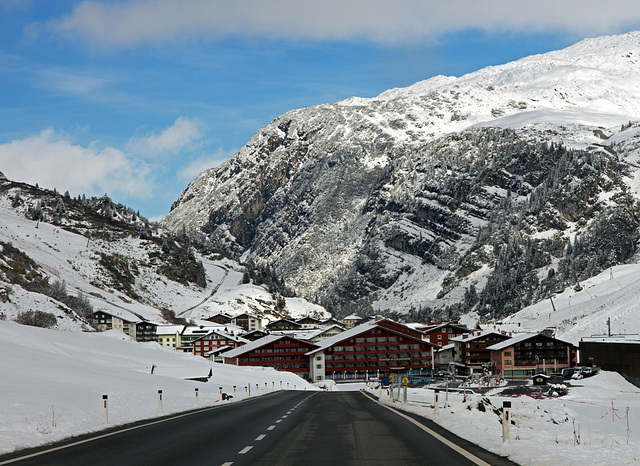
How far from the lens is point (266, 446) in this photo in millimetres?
15875

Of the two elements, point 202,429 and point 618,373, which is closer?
point 202,429

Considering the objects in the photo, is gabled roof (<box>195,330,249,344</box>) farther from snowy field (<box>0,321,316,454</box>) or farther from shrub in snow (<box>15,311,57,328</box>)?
snowy field (<box>0,321,316,454</box>)

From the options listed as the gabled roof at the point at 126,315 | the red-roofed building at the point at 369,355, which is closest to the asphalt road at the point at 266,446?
the red-roofed building at the point at 369,355

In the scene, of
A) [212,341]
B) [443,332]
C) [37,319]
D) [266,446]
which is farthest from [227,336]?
[266,446]

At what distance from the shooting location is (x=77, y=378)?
110 ft

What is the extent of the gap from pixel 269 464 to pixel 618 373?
106317 millimetres

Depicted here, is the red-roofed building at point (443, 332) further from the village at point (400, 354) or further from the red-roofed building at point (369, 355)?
the red-roofed building at point (369, 355)

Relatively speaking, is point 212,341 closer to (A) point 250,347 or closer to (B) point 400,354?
(A) point 250,347

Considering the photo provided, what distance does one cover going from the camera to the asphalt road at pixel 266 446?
532 inches

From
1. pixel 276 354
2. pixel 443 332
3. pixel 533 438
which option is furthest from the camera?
pixel 443 332

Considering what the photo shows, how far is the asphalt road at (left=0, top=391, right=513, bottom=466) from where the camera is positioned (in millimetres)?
13508

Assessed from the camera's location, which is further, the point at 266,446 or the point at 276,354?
the point at 276,354

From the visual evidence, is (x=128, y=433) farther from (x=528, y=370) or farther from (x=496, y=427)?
(x=528, y=370)

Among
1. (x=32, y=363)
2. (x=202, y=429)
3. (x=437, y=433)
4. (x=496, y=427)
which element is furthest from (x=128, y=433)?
(x=32, y=363)
